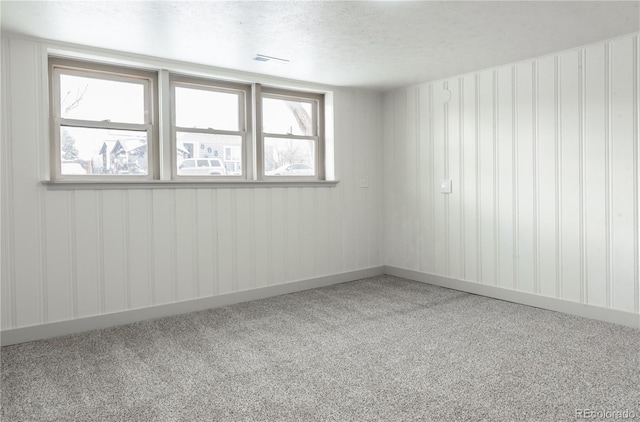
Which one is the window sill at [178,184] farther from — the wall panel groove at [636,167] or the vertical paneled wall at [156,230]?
the wall panel groove at [636,167]

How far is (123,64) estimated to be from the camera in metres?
3.93

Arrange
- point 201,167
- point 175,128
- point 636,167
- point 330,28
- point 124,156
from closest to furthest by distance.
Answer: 1. point 330,28
2. point 636,167
3. point 124,156
4. point 175,128
5. point 201,167

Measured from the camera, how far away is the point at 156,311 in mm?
4023

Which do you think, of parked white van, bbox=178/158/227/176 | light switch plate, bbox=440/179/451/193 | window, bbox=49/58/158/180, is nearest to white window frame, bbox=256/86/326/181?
parked white van, bbox=178/158/227/176

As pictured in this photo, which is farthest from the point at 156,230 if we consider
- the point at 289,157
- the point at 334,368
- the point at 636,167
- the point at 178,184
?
the point at 636,167

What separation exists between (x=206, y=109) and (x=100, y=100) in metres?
0.96

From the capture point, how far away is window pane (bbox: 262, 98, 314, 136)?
4.91 m

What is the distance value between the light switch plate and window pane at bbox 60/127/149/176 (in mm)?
3021

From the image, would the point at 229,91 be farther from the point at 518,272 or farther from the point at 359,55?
the point at 518,272

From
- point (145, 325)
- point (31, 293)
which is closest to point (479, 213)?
point (145, 325)

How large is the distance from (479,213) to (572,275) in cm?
105

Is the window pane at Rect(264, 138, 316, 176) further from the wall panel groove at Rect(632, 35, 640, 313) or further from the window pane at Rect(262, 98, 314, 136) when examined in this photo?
the wall panel groove at Rect(632, 35, 640, 313)

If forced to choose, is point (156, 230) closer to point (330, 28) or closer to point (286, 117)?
point (286, 117)

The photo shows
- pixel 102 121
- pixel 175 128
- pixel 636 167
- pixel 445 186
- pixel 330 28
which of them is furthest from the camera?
pixel 445 186
